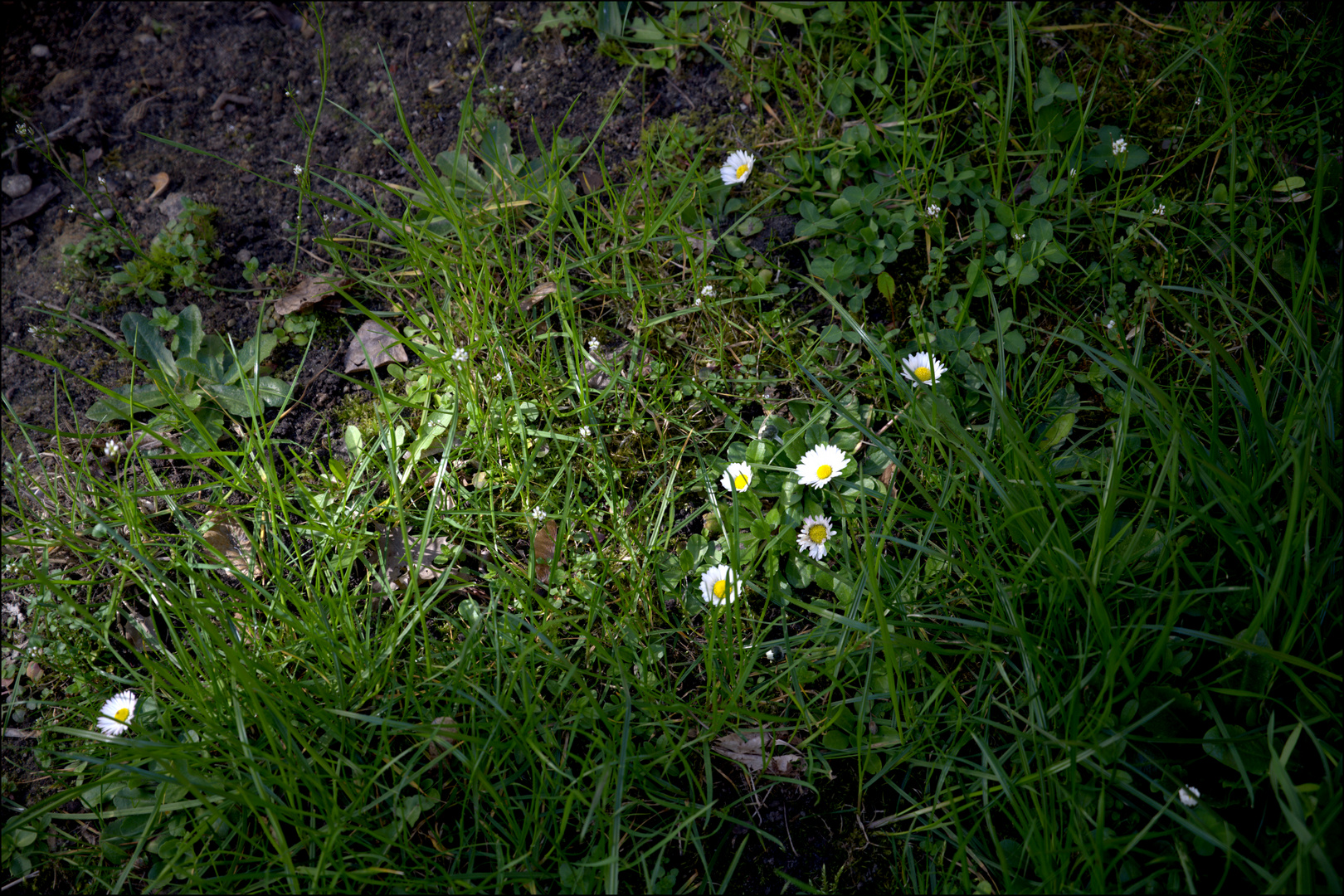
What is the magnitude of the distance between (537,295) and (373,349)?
47cm

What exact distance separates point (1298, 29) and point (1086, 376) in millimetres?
1189

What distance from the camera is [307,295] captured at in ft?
6.81

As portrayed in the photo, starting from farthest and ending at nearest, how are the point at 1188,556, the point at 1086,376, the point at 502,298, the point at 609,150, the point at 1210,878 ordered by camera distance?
the point at 609,150 → the point at 502,298 → the point at 1086,376 → the point at 1188,556 → the point at 1210,878

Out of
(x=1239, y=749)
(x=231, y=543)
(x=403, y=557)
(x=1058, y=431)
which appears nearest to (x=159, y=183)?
(x=231, y=543)

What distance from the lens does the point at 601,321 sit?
6.64 ft

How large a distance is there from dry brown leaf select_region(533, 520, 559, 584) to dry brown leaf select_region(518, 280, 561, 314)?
0.63m

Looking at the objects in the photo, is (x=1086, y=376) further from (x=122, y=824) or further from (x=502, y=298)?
(x=122, y=824)

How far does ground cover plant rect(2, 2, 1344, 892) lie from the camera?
133 cm

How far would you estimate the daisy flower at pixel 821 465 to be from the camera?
5.41 ft

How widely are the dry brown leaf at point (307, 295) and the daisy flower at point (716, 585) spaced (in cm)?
129

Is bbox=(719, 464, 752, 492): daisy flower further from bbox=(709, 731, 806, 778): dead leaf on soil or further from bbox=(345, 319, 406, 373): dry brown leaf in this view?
bbox=(345, 319, 406, 373): dry brown leaf

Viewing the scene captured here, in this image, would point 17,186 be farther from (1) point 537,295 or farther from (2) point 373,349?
(1) point 537,295

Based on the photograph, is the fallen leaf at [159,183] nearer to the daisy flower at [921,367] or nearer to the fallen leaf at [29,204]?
the fallen leaf at [29,204]

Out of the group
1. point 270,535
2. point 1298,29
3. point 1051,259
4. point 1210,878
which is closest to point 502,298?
point 270,535
